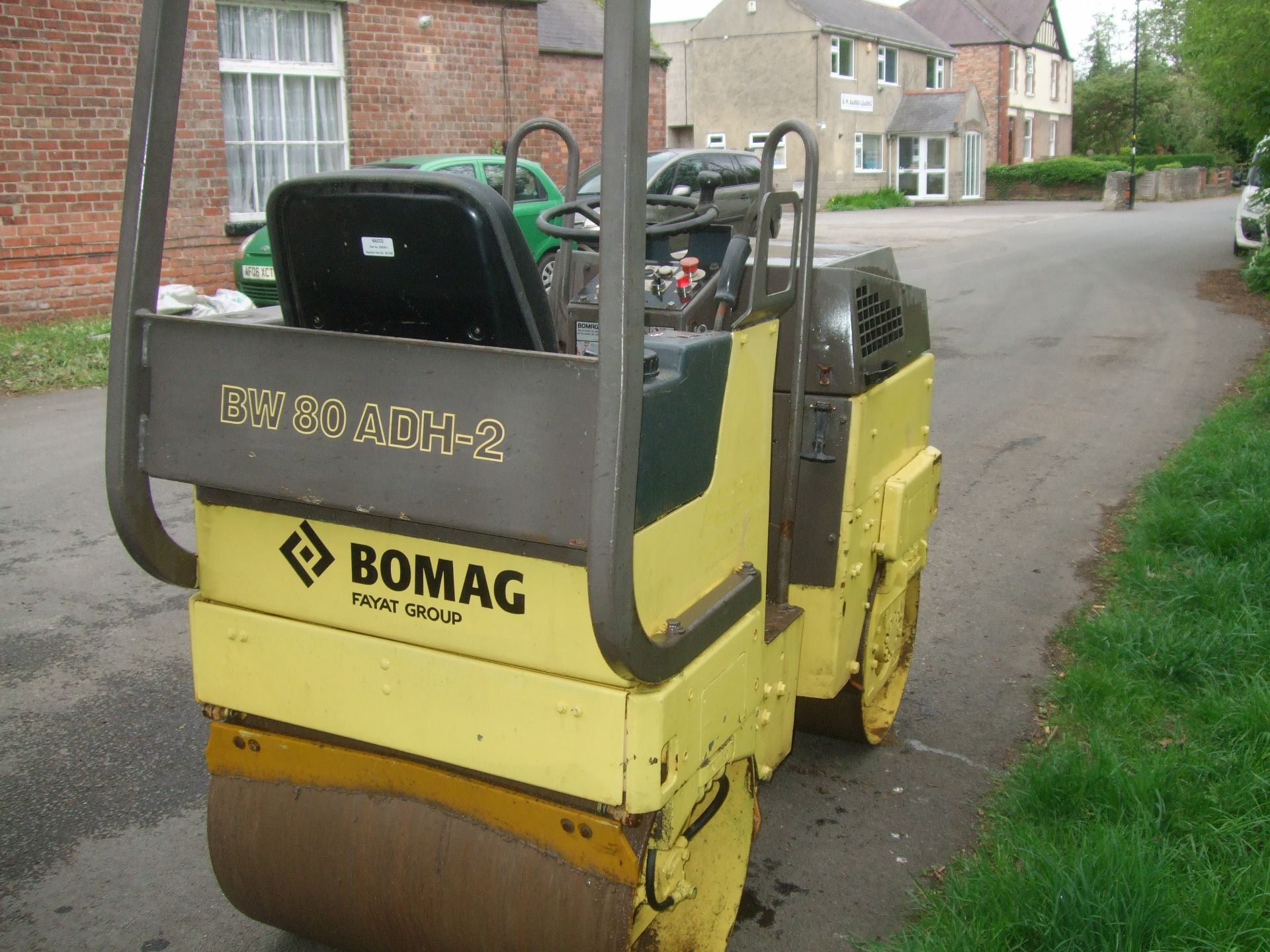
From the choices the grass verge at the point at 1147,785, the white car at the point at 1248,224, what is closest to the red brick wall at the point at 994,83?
the white car at the point at 1248,224

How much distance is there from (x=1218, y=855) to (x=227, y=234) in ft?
44.4

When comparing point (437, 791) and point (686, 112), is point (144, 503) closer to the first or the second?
point (437, 791)

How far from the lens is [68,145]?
12898 mm

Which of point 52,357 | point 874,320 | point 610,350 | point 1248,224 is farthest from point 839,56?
point 610,350

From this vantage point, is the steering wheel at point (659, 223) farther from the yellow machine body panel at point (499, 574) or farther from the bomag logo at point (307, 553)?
the bomag logo at point (307, 553)

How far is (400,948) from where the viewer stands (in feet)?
8.50

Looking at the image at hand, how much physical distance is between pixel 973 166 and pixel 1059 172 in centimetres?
353

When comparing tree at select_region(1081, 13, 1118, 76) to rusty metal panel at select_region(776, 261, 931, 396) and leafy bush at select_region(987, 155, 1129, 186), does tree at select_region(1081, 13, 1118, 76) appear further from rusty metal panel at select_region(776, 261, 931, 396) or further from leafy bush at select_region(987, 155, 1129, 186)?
rusty metal panel at select_region(776, 261, 931, 396)

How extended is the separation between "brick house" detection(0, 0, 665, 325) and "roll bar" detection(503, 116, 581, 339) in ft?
22.5

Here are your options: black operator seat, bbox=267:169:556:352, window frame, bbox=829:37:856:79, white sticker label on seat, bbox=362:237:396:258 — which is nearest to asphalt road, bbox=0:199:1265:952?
black operator seat, bbox=267:169:556:352

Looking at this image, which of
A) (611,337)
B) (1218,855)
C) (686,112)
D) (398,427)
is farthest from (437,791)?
(686,112)

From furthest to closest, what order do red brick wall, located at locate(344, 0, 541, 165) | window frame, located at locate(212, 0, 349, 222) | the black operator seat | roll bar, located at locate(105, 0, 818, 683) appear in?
red brick wall, located at locate(344, 0, 541, 165) → window frame, located at locate(212, 0, 349, 222) → the black operator seat → roll bar, located at locate(105, 0, 818, 683)

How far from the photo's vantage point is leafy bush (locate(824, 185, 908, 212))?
38.2 meters

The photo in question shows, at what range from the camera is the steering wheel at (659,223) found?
9.32 ft
